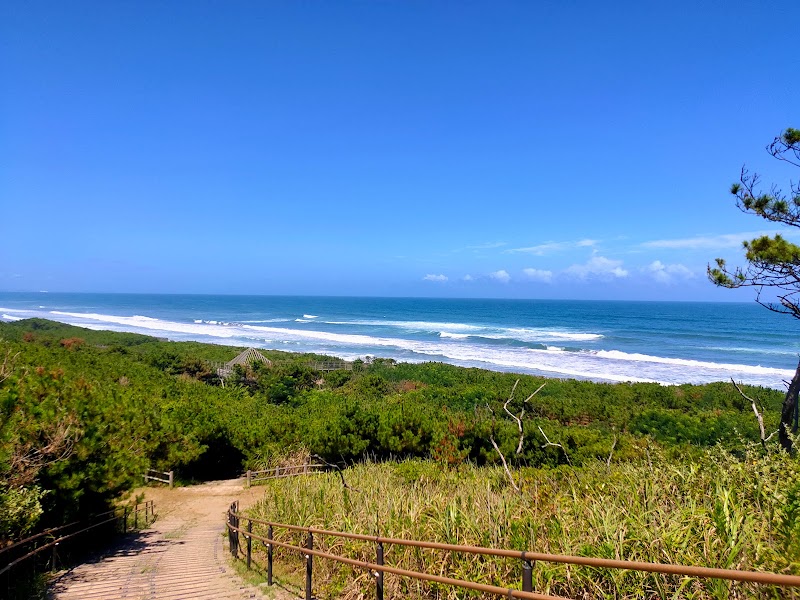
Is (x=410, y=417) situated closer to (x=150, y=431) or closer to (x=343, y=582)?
(x=150, y=431)

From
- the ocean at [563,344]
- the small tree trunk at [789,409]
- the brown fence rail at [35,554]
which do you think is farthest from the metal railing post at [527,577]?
the ocean at [563,344]

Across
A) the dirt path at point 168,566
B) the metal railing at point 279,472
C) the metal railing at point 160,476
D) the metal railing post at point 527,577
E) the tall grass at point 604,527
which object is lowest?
the metal railing at point 160,476

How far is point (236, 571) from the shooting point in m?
6.85

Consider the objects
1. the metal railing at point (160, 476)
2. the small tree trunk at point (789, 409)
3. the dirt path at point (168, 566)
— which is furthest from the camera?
the metal railing at point (160, 476)

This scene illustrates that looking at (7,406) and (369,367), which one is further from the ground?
(7,406)

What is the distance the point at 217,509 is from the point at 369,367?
22.9 metres

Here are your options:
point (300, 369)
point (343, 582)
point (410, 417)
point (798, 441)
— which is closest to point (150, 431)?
point (410, 417)

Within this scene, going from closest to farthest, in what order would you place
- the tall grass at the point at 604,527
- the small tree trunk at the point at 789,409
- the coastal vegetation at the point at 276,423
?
the tall grass at the point at 604,527
the small tree trunk at the point at 789,409
the coastal vegetation at the point at 276,423

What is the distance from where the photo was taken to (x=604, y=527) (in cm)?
372

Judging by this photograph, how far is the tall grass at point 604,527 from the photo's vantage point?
10.8ft

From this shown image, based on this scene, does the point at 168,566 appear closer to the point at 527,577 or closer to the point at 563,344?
the point at 527,577

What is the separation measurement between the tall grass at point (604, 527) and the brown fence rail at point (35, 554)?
131 inches

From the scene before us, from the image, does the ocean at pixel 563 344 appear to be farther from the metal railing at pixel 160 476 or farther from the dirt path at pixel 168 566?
the metal railing at pixel 160 476

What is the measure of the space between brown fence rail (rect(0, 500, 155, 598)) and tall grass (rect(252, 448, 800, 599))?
10.9 feet
